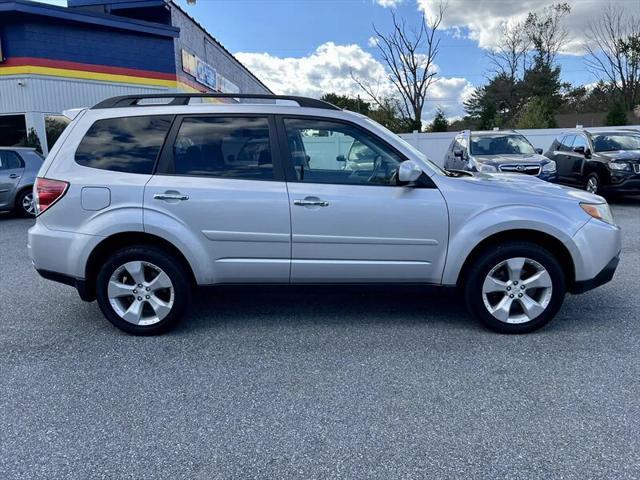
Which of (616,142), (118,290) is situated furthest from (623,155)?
(118,290)

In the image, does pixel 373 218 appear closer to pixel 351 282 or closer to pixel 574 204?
pixel 351 282

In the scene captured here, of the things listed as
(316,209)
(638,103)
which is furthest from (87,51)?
(638,103)

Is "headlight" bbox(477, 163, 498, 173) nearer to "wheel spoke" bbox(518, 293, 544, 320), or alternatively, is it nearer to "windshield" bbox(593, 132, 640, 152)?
"windshield" bbox(593, 132, 640, 152)

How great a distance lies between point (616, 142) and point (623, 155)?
37.6 inches

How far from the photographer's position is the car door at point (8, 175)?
1040 cm

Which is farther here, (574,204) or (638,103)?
(638,103)

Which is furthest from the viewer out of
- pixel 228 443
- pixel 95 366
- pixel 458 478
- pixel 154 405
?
pixel 95 366

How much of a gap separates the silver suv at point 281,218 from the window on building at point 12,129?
576 inches

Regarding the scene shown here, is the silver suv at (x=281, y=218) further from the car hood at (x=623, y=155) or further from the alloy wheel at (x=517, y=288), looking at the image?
the car hood at (x=623, y=155)

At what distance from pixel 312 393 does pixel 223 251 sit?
1399mm

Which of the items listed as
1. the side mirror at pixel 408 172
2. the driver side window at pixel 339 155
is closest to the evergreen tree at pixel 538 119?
the driver side window at pixel 339 155

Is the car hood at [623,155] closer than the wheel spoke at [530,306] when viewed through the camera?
No

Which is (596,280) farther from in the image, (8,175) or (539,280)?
(8,175)

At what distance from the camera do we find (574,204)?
3898mm
